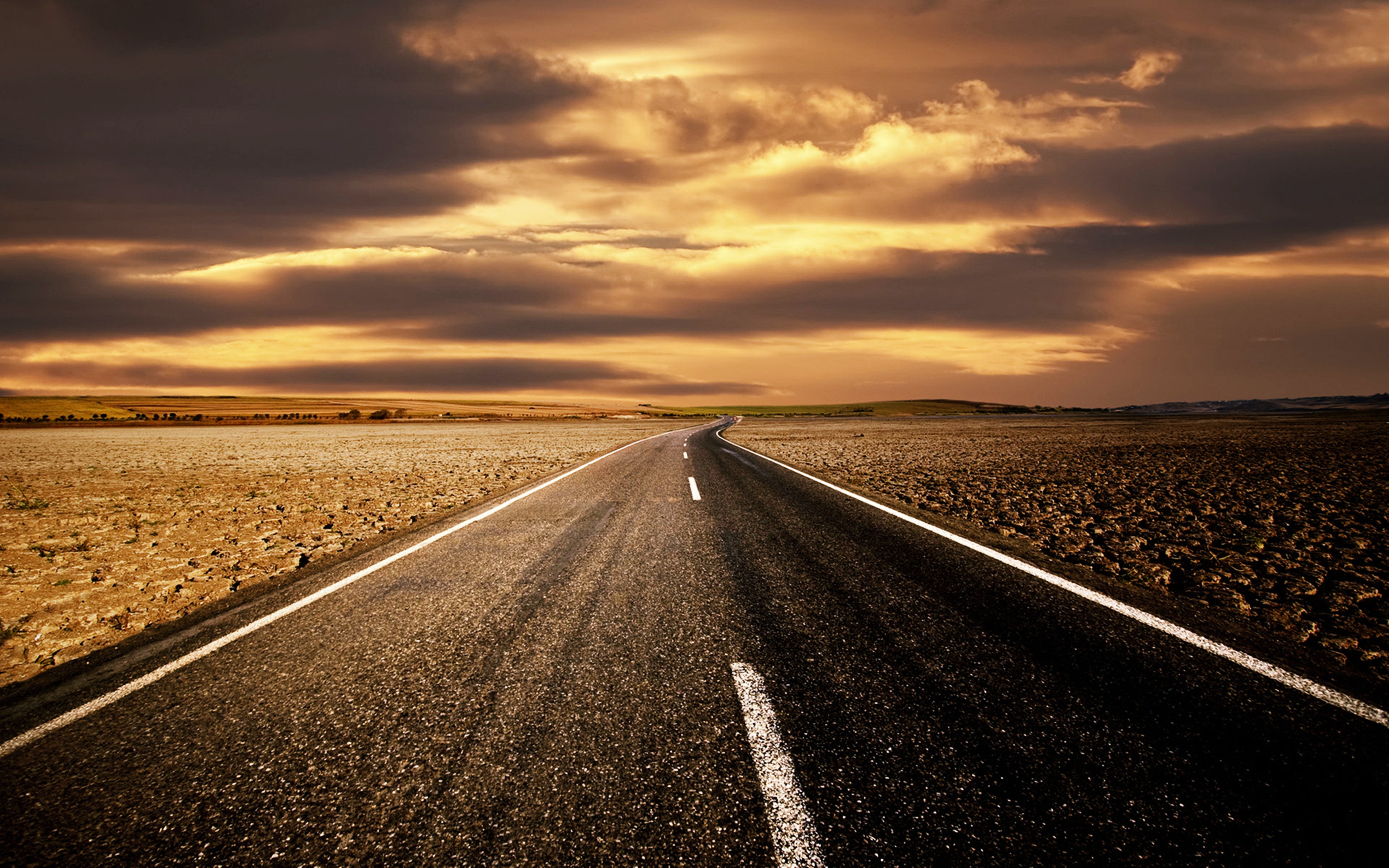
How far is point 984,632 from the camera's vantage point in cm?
413

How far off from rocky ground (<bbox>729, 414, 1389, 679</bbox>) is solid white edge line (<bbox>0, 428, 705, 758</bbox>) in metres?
7.70

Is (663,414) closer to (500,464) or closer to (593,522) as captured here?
(500,464)

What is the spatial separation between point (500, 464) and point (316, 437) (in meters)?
28.6

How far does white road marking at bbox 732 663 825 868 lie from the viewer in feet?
6.74

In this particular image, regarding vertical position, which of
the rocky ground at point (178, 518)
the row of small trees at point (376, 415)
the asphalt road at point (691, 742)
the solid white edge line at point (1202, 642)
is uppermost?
the row of small trees at point (376, 415)

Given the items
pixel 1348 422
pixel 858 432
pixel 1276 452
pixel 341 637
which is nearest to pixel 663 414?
pixel 858 432

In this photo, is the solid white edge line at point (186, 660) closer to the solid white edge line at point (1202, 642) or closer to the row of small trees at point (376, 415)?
the solid white edge line at point (1202, 642)

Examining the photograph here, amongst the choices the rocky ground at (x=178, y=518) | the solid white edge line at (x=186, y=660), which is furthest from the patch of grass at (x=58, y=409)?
the solid white edge line at (x=186, y=660)

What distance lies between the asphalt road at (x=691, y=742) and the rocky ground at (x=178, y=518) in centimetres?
192

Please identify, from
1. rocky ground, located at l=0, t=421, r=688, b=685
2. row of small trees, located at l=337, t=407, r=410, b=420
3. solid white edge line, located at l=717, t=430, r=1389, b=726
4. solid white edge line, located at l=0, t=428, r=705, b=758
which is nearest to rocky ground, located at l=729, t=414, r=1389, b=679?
solid white edge line, located at l=717, t=430, r=1389, b=726

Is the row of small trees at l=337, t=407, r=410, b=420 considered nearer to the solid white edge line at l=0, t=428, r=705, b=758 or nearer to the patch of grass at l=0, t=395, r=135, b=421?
the patch of grass at l=0, t=395, r=135, b=421

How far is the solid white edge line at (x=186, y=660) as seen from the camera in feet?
10.4

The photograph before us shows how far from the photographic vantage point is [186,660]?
405 cm

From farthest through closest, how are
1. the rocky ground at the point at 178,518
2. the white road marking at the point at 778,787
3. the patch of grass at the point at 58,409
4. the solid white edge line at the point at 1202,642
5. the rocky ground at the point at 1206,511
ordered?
the patch of grass at the point at 58,409 → the rocky ground at the point at 178,518 → the rocky ground at the point at 1206,511 → the solid white edge line at the point at 1202,642 → the white road marking at the point at 778,787
